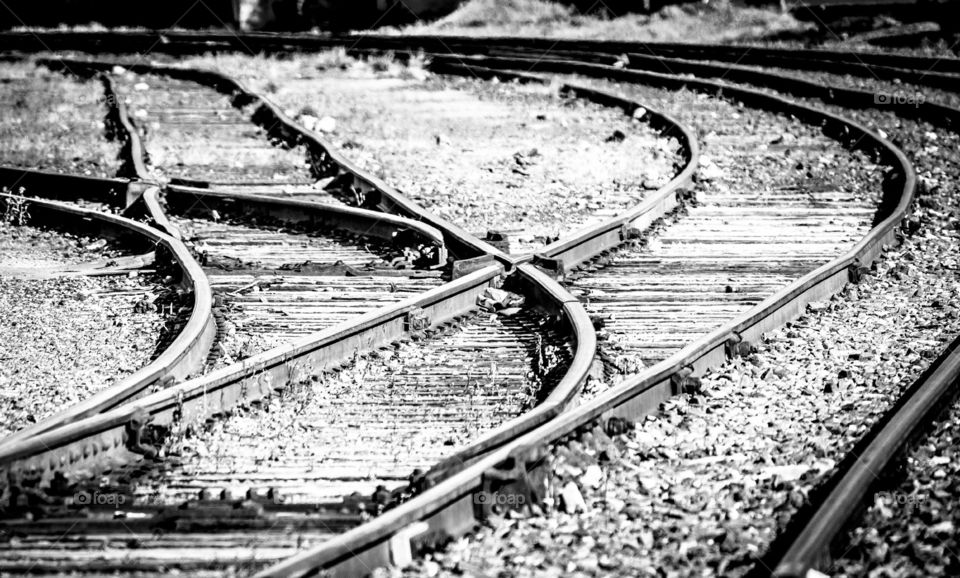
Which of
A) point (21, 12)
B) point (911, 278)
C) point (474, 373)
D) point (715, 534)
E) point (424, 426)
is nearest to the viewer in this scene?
point (715, 534)

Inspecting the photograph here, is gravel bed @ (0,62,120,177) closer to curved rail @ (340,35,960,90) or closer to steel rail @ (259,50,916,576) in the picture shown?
curved rail @ (340,35,960,90)

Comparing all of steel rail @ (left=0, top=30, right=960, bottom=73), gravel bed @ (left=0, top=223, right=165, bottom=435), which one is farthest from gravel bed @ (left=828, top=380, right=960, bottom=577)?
steel rail @ (left=0, top=30, right=960, bottom=73)

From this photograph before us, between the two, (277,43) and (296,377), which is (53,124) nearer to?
(277,43)

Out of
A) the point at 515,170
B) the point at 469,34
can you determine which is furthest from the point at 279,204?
the point at 469,34

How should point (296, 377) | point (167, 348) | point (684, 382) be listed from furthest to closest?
point (167, 348) < point (296, 377) < point (684, 382)

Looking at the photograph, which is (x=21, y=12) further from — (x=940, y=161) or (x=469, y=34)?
(x=940, y=161)

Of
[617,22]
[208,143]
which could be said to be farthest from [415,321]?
[617,22]
